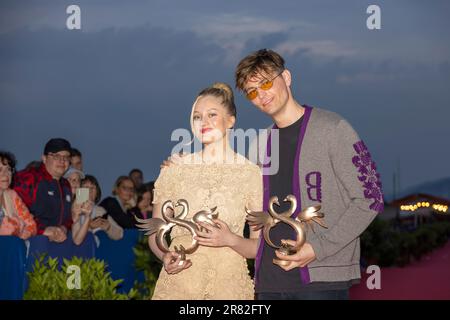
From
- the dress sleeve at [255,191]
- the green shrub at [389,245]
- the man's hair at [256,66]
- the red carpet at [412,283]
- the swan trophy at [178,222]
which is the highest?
the man's hair at [256,66]

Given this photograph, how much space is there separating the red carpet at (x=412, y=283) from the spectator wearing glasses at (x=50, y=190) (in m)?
5.32

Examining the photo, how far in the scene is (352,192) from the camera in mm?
4746

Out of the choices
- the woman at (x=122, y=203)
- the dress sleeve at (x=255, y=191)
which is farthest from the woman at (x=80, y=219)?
the dress sleeve at (x=255, y=191)

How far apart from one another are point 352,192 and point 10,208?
4.26 meters

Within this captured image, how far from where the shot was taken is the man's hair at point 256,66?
4.99 meters

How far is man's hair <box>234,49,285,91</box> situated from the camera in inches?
197

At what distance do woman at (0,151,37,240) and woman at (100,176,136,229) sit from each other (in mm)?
2872

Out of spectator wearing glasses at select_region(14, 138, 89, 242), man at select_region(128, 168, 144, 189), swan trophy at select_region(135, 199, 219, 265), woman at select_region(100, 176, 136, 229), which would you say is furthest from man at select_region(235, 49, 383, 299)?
man at select_region(128, 168, 144, 189)

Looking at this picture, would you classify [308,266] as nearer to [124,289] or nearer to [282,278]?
[282,278]

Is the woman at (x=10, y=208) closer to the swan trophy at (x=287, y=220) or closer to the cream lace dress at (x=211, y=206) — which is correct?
the cream lace dress at (x=211, y=206)

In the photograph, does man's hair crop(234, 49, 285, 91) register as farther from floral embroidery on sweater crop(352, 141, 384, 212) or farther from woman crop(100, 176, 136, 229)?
woman crop(100, 176, 136, 229)

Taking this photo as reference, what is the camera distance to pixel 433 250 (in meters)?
22.1
